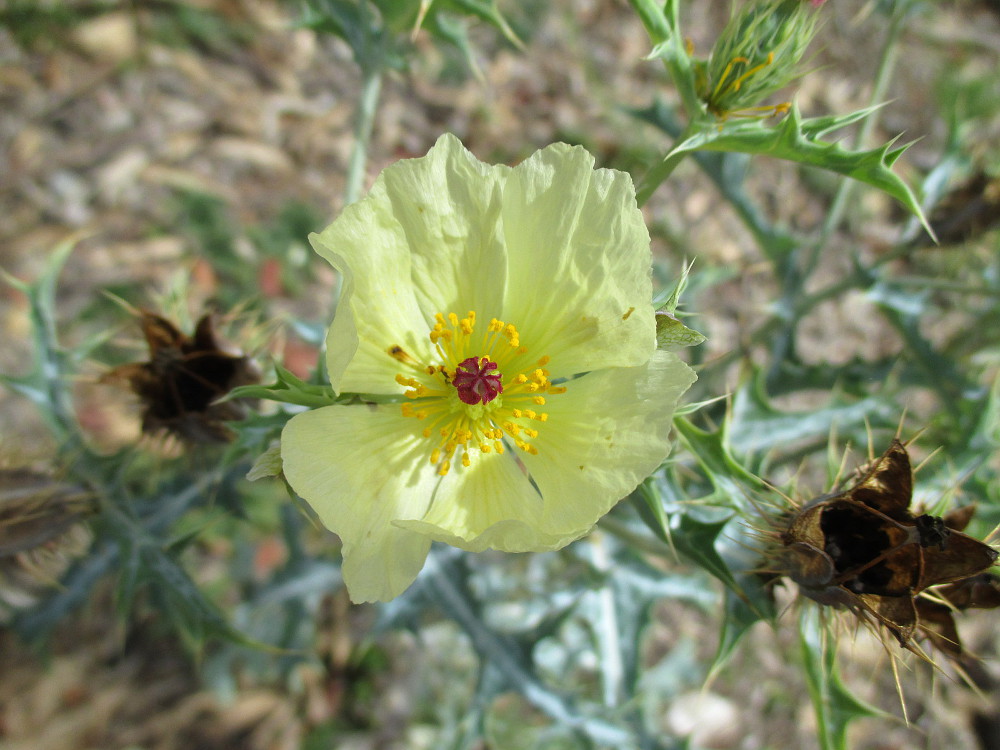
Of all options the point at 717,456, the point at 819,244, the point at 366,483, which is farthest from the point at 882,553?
the point at 819,244

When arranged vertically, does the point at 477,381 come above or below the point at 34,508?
above

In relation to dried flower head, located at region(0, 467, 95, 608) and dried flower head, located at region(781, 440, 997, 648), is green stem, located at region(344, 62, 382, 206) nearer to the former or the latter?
dried flower head, located at region(0, 467, 95, 608)

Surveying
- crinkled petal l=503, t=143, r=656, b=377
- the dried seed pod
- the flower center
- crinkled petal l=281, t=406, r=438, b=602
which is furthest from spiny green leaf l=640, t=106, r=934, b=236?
the dried seed pod

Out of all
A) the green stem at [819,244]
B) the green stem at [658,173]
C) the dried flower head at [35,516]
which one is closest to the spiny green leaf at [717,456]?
the green stem at [658,173]

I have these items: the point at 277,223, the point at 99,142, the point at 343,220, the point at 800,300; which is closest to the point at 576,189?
the point at 343,220

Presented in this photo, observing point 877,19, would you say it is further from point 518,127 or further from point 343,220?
point 343,220

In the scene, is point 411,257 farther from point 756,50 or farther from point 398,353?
point 756,50
